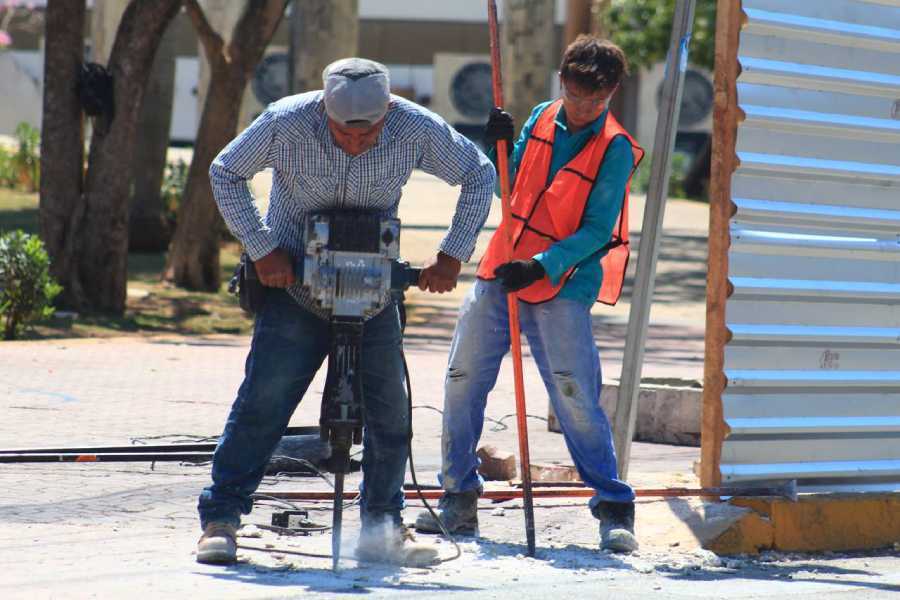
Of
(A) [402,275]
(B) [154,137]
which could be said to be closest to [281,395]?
(A) [402,275]

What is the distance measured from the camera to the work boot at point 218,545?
5.70 metres

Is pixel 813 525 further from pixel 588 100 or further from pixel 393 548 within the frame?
pixel 588 100

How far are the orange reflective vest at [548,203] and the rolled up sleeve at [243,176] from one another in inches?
41.7

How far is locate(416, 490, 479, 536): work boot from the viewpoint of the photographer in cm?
649

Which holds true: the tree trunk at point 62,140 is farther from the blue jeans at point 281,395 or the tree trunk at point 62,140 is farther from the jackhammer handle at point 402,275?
the jackhammer handle at point 402,275

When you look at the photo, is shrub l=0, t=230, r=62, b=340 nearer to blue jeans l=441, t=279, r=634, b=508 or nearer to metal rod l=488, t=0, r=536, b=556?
blue jeans l=441, t=279, r=634, b=508

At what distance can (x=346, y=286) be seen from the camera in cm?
568

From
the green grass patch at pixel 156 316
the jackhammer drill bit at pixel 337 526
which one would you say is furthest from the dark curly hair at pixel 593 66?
the green grass patch at pixel 156 316

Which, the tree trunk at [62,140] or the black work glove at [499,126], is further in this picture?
the tree trunk at [62,140]

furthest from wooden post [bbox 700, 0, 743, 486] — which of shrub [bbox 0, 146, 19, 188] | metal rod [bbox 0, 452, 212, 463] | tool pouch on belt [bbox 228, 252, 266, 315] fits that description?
shrub [bbox 0, 146, 19, 188]

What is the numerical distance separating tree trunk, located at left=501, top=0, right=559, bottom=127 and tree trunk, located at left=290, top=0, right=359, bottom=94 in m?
5.61

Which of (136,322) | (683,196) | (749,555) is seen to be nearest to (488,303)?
(749,555)

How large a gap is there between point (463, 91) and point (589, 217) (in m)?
38.6

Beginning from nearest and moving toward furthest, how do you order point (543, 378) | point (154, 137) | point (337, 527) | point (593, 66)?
point (337, 527) < point (593, 66) < point (543, 378) < point (154, 137)
